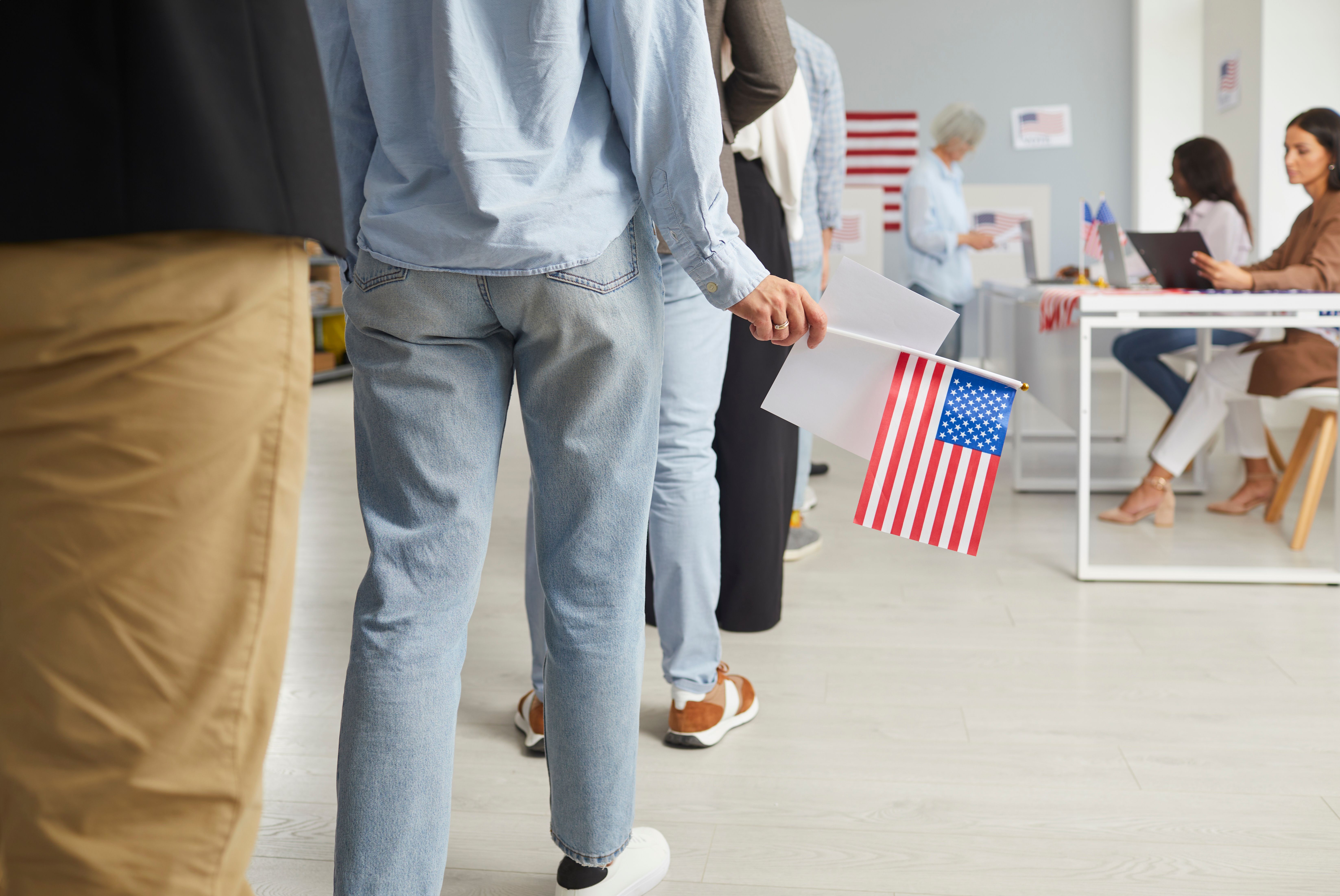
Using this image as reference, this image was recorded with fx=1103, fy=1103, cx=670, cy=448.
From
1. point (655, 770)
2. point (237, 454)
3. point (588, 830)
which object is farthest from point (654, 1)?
point (655, 770)

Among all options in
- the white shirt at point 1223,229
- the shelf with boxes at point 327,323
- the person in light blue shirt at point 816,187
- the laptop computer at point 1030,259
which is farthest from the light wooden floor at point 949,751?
the shelf with boxes at point 327,323

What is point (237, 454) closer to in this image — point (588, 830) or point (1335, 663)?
point (588, 830)

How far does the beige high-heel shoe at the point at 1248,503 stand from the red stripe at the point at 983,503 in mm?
2281

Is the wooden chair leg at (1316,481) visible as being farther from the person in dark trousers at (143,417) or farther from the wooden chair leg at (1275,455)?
the person in dark trousers at (143,417)

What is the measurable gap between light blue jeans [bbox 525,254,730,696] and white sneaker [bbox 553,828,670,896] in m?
0.35

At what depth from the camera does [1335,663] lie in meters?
2.02

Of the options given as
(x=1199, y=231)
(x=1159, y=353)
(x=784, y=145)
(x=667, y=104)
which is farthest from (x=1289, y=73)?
(x=667, y=104)

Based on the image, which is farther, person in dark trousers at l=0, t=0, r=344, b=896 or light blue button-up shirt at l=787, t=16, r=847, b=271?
light blue button-up shirt at l=787, t=16, r=847, b=271

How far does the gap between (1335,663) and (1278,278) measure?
136 cm

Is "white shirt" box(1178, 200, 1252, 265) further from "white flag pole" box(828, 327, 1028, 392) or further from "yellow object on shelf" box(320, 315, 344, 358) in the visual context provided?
"yellow object on shelf" box(320, 315, 344, 358)

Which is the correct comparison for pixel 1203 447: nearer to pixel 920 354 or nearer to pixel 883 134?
pixel 920 354

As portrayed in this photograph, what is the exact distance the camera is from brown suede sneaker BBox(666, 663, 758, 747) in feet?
5.50

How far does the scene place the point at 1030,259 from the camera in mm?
4949

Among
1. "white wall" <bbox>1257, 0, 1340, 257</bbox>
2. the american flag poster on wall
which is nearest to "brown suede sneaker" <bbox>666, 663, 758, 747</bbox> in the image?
"white wall" <bbox>1257, 0, 1340, 257</bbox>
